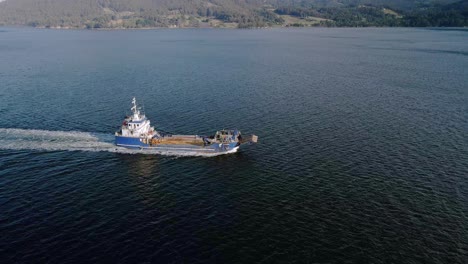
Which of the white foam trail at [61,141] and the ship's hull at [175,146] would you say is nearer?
the ship's hull at [175,146]

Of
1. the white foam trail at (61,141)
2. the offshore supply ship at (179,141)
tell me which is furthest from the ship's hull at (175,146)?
the white foam trail at (61,141)

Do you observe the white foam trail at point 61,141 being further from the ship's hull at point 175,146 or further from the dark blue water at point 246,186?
the ship's hull at point 175,146

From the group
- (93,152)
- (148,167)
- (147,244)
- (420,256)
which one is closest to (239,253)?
(147,244)

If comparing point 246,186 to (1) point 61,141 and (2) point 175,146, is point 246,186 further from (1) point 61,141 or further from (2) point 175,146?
(1) point 61,141

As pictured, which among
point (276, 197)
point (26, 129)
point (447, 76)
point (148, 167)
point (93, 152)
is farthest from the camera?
point (447, 76)

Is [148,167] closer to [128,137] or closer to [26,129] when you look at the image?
[128,137]

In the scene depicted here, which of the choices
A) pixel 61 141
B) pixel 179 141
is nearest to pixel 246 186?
pixel 179 141

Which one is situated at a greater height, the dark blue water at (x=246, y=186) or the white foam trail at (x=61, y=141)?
the white foam trail at (x=61, y=141)
